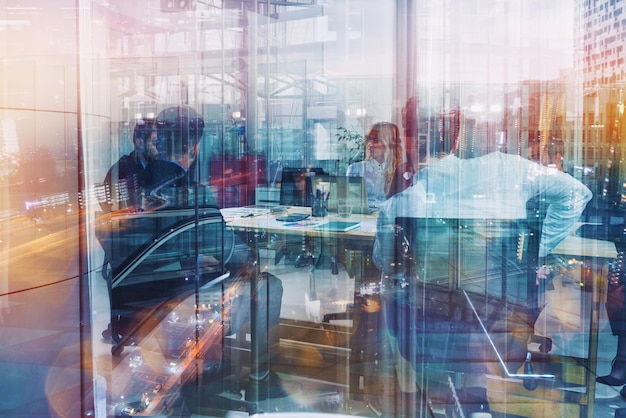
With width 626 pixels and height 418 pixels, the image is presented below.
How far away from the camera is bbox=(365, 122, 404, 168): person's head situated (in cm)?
291

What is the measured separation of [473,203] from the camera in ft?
10.8

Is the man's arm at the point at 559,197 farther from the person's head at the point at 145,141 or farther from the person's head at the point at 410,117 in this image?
the person's head at the point at 145,141

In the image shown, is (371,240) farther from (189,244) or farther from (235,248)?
(189,244)

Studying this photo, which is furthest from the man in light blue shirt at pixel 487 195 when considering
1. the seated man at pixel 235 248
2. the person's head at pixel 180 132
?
the person's head at pixel 180 132

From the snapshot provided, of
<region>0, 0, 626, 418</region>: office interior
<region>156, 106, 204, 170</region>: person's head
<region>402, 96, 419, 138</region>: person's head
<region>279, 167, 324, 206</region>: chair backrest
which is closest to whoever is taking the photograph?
<region>0, 0, 626, 418</region>: office interior

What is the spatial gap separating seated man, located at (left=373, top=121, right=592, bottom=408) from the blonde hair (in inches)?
5.4

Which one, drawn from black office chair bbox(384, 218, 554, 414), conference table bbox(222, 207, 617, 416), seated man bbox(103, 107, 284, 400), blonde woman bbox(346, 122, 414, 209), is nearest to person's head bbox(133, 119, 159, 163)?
seated man bbox(103, 107, 284, 400)

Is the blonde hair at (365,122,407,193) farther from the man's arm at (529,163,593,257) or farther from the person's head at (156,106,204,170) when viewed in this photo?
the person's head at (156,106,204,170)

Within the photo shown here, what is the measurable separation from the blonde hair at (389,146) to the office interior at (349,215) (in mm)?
56

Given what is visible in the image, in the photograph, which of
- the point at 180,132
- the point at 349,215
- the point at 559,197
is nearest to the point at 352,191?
the point at 349,215

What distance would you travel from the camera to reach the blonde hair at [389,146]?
115 inches

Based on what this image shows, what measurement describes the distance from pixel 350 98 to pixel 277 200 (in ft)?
2.38

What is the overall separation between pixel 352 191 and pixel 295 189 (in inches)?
13.7

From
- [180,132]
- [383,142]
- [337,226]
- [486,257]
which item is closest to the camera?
[383,142]
